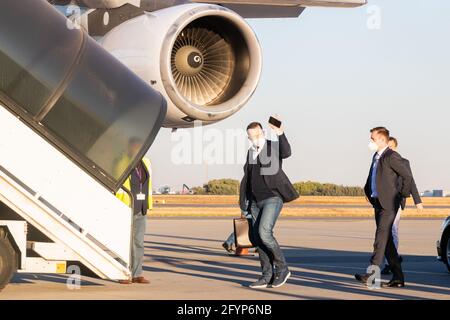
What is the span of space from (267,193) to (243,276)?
1.78 meters

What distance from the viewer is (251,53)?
523 inches

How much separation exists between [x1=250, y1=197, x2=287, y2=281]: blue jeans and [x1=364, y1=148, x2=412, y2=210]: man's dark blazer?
119cm

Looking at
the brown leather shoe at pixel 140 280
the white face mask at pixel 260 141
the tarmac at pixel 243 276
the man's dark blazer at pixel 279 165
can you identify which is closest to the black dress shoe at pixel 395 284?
the tarmac at pixel 243 276

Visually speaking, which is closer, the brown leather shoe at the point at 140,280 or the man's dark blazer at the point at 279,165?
the man's dark blazer at the point at 279,165

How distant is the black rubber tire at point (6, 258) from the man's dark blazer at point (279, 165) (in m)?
2.98

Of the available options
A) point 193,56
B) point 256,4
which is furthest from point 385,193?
point 256,4

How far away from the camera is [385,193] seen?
12109mm

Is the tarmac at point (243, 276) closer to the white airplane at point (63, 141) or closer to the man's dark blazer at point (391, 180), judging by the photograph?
the white airplane at point (63, 141)

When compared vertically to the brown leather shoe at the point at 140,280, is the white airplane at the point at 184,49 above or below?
above

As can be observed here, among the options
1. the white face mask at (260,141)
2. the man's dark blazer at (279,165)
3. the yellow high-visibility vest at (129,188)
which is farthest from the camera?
the white face mask at (260,141)

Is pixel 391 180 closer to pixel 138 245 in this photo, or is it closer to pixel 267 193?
pixel 267 193

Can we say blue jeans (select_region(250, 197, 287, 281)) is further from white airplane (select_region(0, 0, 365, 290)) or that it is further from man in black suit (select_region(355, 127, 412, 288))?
white airplane (select_region(0, 0, 365, 290))

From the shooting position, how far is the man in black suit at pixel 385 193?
39.3 feet
